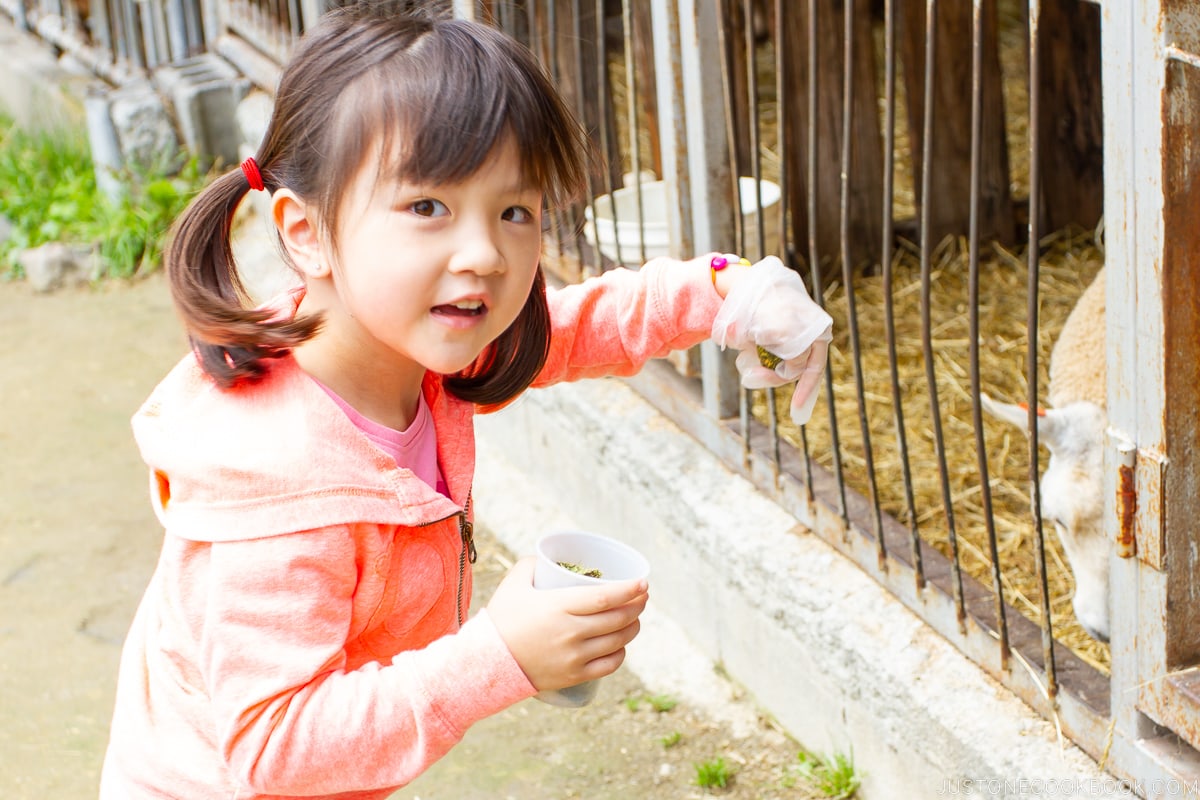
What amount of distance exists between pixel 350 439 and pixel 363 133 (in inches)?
13.3

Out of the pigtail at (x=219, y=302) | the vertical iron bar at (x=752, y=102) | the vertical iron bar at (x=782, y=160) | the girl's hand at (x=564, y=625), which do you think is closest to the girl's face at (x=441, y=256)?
the pigtail at (x=219, y=302)

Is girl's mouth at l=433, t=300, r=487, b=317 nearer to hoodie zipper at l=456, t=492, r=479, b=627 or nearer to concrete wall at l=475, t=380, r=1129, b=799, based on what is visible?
hoodie zipper at l=456, t=492, r=479, b=627

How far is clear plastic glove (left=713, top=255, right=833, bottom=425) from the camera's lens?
68.0 inches

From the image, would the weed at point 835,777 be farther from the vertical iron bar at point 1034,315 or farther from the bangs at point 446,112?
the bangs at point 446,112

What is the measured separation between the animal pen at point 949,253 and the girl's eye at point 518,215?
0.29 meters

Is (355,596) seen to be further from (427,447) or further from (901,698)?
(901,698)

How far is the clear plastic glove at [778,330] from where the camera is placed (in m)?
1.73

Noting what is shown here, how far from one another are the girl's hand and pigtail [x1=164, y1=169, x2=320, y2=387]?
0.39 meters

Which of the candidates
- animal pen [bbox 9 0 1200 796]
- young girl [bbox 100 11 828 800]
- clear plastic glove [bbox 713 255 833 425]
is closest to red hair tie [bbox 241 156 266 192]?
young girl [bbox 100 11 828 800]

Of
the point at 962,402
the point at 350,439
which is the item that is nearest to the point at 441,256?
the point at 350,439

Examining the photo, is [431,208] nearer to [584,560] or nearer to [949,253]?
[584,560]

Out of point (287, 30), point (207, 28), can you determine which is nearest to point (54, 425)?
point (287, 30)

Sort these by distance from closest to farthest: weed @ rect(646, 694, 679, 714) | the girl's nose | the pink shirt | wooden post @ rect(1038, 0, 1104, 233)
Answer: the girl's nose, the pink shirt, weed @ rect(646, 694, 679, 714), wooden post @ rect(1038, 0, 1104, 233)

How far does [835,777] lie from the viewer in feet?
8.89
